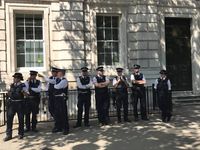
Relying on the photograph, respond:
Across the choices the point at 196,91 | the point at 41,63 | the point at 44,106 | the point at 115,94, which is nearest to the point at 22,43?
the point at 41,63

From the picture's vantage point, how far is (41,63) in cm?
1823

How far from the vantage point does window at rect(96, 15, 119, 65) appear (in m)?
19.1

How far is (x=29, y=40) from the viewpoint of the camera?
18094 millimetres

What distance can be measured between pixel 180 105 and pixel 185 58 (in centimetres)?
262

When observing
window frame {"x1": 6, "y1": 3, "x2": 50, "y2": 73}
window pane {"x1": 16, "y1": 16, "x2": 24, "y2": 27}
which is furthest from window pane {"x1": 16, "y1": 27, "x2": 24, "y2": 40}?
window frame {"x1": 6, "y1": 3, "x2": 50, "y2": 73}

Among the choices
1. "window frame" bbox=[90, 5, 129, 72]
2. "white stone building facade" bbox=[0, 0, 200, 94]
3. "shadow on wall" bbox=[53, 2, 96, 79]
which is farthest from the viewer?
"window frame" bbox=[90, 5, 129, 72]

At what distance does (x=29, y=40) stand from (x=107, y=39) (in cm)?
341

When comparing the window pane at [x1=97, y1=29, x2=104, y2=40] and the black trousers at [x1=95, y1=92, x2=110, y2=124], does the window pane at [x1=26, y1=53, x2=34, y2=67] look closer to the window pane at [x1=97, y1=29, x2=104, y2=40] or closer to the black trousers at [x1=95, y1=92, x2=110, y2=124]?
the window pane at [x1=97, y1=29, x2=104, y2=40]

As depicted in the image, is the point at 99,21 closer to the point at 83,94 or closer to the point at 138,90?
the point at 138,90

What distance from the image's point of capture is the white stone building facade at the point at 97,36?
17.8m

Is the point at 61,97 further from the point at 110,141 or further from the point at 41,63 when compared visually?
the point at 41,63

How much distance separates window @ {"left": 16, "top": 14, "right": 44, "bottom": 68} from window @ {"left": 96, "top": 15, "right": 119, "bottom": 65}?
2547 millimetres

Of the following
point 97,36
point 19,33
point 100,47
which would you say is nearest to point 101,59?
point 100,47

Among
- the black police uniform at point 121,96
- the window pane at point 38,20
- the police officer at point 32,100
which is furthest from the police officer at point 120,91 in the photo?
the window pane at point 38,20
